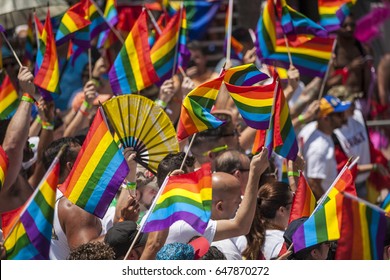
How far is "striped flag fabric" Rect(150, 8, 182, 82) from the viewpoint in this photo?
9789 millimetres

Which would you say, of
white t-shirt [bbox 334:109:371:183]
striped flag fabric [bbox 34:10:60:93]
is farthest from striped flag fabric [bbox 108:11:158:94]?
white t-shirt [bbox 334:109:371:183]

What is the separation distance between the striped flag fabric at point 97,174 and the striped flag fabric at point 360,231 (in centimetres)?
182

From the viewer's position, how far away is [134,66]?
31.3 feet

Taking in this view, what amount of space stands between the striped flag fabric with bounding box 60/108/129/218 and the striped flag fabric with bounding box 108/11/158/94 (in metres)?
2.19

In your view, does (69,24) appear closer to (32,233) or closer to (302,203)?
(302,203)

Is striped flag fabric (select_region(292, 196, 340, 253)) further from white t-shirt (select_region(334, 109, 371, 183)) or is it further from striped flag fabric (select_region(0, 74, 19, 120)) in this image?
white t-shirt (select_region(334, 109, 371, 183))

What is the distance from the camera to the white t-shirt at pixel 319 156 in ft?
34.7

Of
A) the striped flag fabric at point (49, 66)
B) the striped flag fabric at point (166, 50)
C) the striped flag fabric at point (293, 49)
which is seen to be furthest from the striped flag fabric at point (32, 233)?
the striped flag fabric at point (293, 49)

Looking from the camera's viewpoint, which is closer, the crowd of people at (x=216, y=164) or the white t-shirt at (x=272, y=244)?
the crowd of people at (x=216, y=164)

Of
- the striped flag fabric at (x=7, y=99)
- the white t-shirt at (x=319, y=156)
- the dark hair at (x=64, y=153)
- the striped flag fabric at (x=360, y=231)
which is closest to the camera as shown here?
the striped flag fabric at (x=360, y=231)

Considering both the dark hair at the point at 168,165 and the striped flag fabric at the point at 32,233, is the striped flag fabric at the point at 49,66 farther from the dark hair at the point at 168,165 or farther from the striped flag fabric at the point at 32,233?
the striped flag fabric at the point at 32,233

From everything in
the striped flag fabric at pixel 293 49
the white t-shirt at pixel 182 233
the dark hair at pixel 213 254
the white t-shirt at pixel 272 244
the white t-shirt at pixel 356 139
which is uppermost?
the dark hair at pixel 213 254

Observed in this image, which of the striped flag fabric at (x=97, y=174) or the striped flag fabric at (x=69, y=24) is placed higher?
the striped flag fabric at (x=97, y=174)
